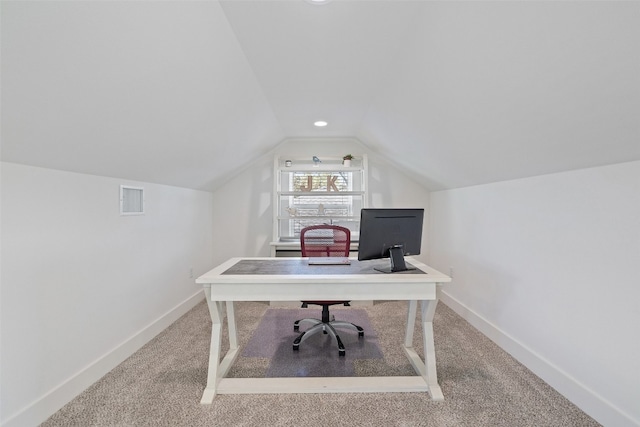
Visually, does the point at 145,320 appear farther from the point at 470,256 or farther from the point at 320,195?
the point at 470,256

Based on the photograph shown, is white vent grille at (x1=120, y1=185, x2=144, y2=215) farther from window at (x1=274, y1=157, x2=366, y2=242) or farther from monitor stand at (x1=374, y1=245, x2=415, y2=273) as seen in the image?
monitor stand at (x1=374, y1=245, x2=415, y2=273)

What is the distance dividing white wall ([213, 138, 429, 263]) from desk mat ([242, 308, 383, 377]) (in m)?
1.48

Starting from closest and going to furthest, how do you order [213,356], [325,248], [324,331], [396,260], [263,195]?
[213,356] → [396,260] → [324,331] → [325,248] → [263,195]

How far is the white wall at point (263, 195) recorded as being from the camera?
4.55 m

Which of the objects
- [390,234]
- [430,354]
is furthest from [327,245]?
[430,354]

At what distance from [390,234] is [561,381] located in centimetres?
139

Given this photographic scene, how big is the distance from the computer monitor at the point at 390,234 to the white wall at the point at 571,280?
0.84 m

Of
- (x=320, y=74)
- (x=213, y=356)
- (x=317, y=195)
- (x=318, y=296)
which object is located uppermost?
(x=320, y=74)

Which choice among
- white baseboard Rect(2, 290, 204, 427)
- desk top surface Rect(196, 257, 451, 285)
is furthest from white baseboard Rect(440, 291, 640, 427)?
white baseboard Rect(2, 290, 204, 427)

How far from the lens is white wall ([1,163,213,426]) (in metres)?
1.61

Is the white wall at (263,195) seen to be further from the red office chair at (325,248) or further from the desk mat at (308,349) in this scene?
the red office chair at (325,248)

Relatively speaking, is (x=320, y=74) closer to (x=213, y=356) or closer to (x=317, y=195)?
(x=213, y=356)

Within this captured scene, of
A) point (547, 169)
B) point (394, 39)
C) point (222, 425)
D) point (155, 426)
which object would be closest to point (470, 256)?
point (547, 169)

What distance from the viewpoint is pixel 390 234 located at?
7.42 ft
